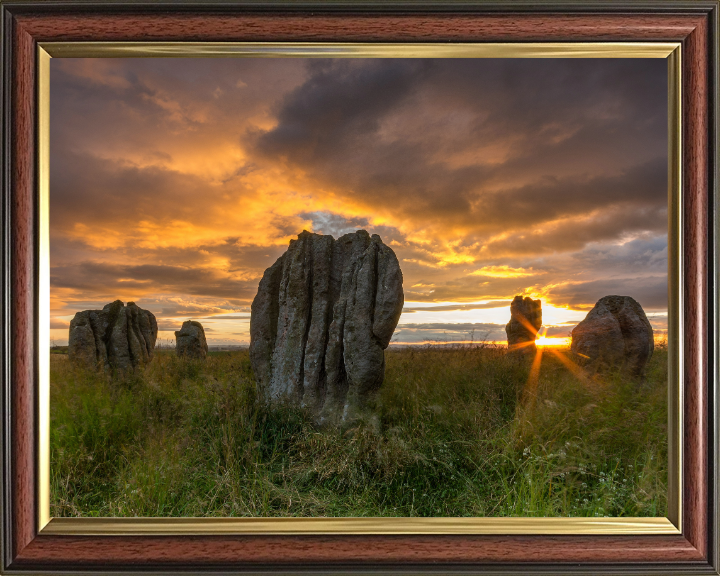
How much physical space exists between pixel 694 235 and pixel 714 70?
0.97m

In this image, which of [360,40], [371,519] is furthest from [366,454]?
[360,40]

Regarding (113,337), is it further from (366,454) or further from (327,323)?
(366,454)

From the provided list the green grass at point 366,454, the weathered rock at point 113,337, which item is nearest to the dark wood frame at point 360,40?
the green grass at point 366,454

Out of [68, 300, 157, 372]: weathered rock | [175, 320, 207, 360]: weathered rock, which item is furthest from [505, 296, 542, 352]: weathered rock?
[175, 320, 207, 360]: weathered rock

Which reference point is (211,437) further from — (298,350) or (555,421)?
(555,421)

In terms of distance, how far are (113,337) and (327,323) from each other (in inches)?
236

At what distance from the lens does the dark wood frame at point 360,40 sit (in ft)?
6.47

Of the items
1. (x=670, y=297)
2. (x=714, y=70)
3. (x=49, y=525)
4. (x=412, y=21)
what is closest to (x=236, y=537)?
(x=49, y=525)

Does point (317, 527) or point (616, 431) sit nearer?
point (317, 527)

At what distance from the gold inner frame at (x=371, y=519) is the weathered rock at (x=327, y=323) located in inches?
132

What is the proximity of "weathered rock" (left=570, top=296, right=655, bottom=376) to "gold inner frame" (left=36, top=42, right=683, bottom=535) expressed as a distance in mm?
4613

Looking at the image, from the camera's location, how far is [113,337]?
8.66m

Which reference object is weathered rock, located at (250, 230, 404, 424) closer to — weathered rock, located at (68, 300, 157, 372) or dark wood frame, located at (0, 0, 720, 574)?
dark wood frame, located at (0, 0, 720, 574)

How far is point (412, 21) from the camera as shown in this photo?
213 cm
